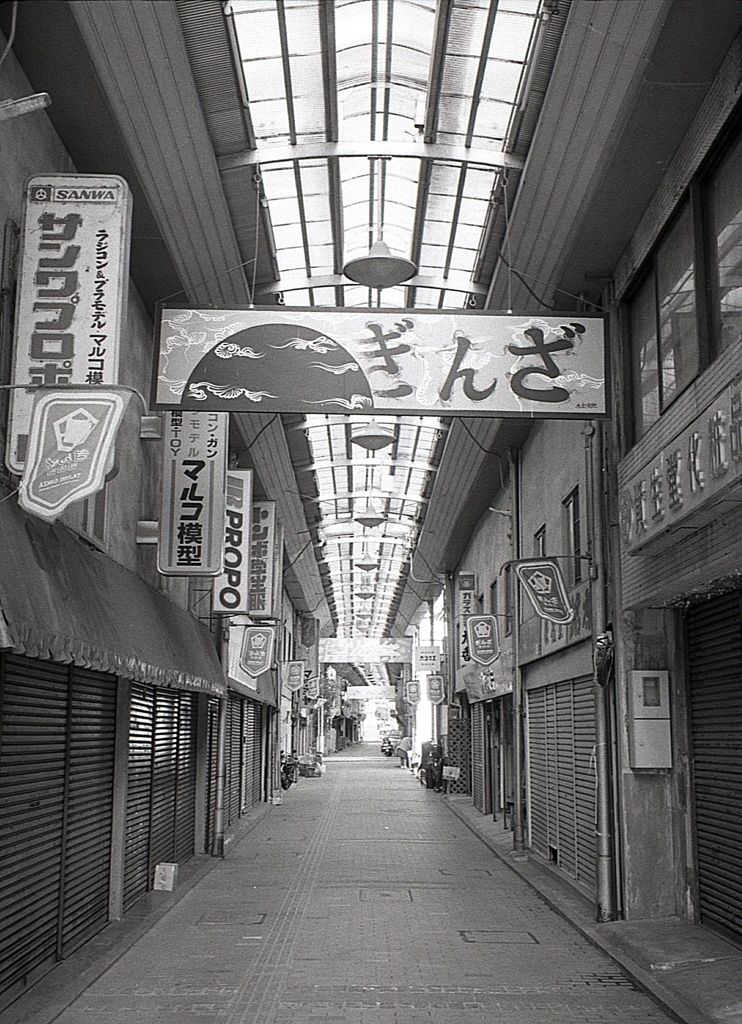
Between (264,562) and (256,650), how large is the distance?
1.99 metres

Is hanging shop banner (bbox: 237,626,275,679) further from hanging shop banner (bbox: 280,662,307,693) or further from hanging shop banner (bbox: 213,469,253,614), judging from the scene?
hanging shop banner (bbox: 280,662,307,693)

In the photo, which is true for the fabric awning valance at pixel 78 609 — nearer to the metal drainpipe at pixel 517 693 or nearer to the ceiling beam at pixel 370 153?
the ceiling beam at pixel 370 153

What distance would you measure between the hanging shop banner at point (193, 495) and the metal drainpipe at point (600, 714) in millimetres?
4681

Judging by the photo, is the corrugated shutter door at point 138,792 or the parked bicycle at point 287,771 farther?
the parked bicycle at point 287,771

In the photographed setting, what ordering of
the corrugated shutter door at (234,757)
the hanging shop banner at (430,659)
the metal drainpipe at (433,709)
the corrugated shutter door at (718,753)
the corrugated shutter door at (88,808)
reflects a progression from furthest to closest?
the metal drainpipe at (433,709) → the hanging shop banner at (430,659) → the corrugated shutter door at (234,757) → the corrugated shutter door at (88,808) → the corrugated shutter door at (718,753)

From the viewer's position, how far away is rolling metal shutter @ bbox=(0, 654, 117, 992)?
819 centimetres

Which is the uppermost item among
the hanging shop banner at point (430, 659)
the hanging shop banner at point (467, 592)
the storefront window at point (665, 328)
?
the storefront window at point (665, 328)

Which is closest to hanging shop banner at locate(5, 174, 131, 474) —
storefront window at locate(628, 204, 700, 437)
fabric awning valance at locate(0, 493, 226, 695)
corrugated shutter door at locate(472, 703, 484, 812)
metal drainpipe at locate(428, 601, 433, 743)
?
fabric awning valance at locate(0, 493, 226, 695)

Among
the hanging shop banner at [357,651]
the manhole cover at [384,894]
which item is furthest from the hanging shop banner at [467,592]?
the hanging shop banner at [357,651]

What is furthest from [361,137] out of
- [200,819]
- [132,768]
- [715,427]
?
[200,819]

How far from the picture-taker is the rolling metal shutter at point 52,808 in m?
8.19

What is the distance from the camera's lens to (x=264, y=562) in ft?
70.6

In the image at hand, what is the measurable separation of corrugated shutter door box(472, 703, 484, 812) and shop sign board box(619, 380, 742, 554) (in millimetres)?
17753

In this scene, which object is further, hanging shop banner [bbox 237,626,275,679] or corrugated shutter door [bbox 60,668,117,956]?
hanging shop banner [bbox 237,626,275,679]
